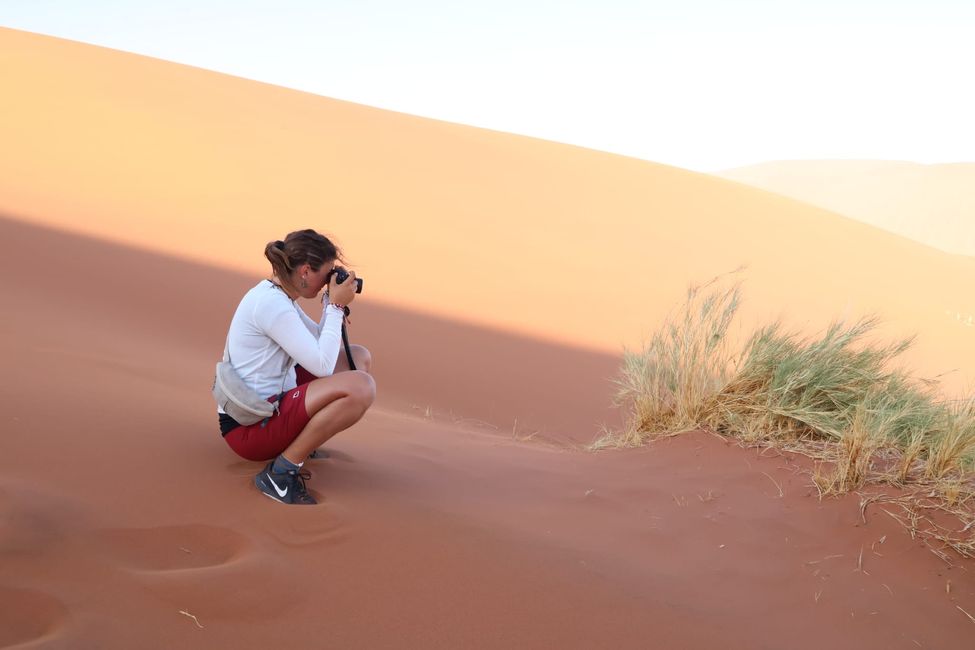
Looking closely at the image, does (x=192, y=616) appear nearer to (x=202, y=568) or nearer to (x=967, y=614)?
(x=202, y=568)

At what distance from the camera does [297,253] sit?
3.66 metres

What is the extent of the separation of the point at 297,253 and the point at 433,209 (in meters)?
14.0

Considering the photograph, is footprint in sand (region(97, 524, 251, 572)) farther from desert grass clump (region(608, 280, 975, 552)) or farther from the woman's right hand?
desert grass clump (region(608, 280, 975, 552))

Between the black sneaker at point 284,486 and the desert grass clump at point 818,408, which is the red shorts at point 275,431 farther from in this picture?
the desert grass clump at point 818,408

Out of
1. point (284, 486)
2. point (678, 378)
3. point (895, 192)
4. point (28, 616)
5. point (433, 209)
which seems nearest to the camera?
point (28, 616)

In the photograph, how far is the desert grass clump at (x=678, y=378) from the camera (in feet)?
16.2

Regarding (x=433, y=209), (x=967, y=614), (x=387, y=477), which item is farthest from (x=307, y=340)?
(x=433, y=209)

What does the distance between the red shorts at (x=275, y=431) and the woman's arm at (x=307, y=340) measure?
0.11 m

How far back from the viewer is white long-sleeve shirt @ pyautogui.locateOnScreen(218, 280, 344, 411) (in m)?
3.60

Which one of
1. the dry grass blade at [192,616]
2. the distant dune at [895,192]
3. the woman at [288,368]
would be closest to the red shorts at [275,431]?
the woman at [288,368]

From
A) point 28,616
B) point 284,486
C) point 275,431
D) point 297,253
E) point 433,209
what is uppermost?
point 433,209

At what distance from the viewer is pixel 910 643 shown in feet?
10.5

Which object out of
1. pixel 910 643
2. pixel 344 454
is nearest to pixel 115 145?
pixel 344 454

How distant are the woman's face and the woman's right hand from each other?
6cm
